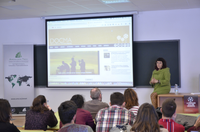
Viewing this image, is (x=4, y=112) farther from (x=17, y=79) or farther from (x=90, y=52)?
(x=17, y=79)

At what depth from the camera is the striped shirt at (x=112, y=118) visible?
2.66 m

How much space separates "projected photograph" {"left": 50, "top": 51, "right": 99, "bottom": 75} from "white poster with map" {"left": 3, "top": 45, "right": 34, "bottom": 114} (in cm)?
78

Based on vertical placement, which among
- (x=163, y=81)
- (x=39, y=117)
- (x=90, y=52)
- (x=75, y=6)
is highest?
(x=75, y=6)

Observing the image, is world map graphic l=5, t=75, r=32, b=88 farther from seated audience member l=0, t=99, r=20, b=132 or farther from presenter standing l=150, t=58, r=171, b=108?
seated audience member l=0, t=99, r=20, b=132

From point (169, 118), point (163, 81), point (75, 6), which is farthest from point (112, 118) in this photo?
point (75, 6)

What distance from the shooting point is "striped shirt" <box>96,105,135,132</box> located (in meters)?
2.66

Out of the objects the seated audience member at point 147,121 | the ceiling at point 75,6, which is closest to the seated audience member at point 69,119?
the seated audience member at point 147,121

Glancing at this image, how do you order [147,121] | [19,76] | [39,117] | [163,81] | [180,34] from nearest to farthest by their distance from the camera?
[147,121], [39,117], [163,81], [180,34], [19,76]

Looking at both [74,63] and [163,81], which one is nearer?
[163,81]

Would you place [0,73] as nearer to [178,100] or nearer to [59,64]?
[59,64]

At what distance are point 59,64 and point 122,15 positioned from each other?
2389 millimetres

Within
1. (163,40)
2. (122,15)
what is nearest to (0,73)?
(122,15)

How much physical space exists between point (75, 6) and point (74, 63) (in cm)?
178

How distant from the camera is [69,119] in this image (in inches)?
79.1
